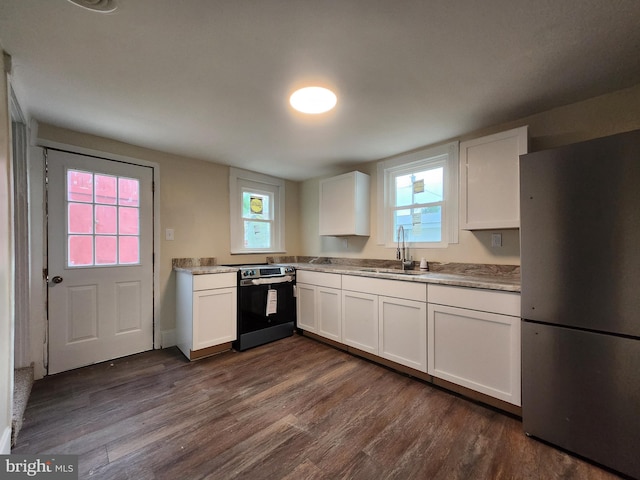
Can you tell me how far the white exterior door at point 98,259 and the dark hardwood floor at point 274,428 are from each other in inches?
12.0

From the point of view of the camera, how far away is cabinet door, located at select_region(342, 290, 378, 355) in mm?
2512

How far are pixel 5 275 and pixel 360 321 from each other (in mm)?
2492

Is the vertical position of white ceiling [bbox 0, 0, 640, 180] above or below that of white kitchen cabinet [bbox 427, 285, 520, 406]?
above

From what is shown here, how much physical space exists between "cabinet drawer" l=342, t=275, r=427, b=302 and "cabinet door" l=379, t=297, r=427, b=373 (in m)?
0.05

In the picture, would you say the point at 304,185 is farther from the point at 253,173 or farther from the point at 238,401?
the point at 238,401

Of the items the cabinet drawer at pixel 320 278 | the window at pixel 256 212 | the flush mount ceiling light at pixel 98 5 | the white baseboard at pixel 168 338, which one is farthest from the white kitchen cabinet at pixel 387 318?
the flush mount ceiling light at pixel 98 5

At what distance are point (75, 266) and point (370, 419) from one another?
2800 mm

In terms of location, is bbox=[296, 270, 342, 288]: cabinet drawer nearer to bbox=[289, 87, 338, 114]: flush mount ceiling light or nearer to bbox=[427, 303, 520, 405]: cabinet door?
bbox=[427, 303, 520, 405]: cabinet door

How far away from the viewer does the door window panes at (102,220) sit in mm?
2402

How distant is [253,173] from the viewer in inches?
146

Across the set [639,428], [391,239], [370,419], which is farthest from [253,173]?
[639,428]

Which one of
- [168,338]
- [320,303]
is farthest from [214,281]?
[320,303]

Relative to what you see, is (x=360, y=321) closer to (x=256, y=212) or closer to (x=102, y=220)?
(x=256, y=212)
